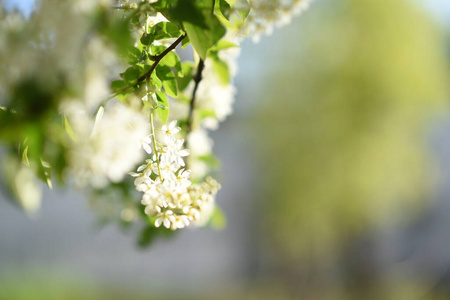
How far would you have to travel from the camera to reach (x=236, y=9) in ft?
1.13

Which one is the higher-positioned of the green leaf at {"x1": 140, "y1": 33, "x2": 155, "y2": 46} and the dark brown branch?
the green leaf at {"x1": 140, "y1": 33, "x2": 155, "y2": 46}

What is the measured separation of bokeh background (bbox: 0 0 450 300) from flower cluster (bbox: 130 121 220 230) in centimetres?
258

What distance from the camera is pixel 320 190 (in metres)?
2.91

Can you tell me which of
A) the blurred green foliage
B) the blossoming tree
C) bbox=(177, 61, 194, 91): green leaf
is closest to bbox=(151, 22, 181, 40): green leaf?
the blossoming tree

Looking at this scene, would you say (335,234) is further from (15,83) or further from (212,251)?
(15,83)

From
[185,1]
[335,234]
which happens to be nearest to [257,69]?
[335,234]

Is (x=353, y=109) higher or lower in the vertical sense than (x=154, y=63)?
higher

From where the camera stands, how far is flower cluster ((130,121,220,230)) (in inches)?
11.8

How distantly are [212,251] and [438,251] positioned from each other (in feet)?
6.78

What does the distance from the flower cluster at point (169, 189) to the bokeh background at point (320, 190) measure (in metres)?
2.58

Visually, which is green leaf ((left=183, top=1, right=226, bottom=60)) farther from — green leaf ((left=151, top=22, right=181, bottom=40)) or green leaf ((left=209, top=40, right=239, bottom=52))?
green leaf ((left=209, top=40, right=239, bottom=52))

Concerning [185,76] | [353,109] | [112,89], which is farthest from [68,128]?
[353,109]

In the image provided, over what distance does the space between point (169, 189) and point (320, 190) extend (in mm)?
2699

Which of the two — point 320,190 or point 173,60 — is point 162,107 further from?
point 320,190
